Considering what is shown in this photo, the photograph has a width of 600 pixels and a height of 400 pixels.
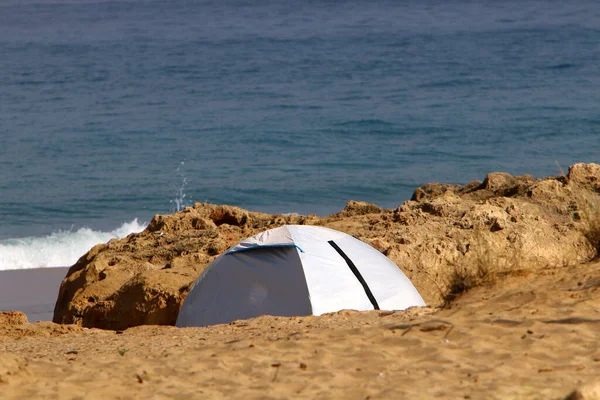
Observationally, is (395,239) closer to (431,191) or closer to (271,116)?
(431,191)

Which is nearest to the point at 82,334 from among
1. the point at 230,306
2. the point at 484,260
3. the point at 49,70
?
the point at 230,306

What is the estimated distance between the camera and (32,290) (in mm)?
15867

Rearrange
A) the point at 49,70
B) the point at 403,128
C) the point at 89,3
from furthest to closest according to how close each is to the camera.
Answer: the point at 89,3, the point at 49,70, the point at 403,128

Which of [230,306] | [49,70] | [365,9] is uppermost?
[365,9]

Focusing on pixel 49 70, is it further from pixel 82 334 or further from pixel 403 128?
pixel 82 334

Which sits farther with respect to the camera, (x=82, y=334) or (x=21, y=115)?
(x=21, y=115)

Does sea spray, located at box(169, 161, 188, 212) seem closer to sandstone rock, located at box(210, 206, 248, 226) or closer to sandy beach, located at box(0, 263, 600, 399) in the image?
sandstone rock, located at box(210, 206, 248, 226)

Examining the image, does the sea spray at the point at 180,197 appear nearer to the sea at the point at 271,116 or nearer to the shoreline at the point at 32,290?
the sea at the point at 271,116

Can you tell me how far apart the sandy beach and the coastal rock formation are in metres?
1.86

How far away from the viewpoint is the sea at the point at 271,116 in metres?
23.2

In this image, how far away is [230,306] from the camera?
9336mm

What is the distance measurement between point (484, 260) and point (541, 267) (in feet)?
2.09

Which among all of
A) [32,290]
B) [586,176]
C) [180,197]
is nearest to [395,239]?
[586,176]

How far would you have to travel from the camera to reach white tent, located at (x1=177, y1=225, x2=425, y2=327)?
363 inches
